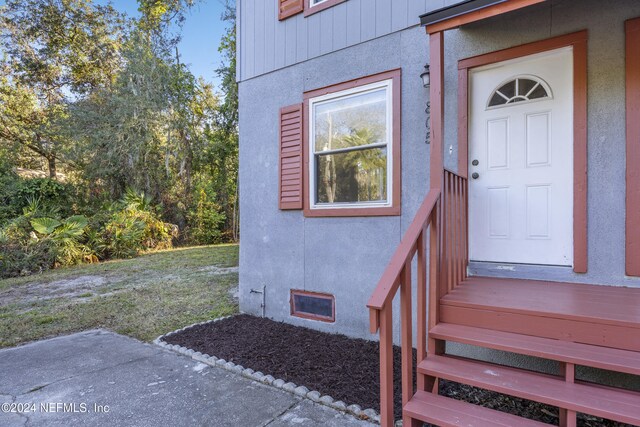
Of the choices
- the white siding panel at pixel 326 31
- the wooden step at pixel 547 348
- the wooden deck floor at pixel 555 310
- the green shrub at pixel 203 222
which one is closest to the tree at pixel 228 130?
the green shrub at pixel 203 222

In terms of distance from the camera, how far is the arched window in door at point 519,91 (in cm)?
272

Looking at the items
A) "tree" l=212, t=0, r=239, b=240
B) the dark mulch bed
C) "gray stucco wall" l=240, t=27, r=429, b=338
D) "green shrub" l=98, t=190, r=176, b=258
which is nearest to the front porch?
the dark mulch bed

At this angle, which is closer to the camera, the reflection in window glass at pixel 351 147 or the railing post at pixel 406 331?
the railing post at pixel 406 331

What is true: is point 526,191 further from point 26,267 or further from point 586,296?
point 26,267

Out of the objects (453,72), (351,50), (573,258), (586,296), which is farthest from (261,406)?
(351,50)

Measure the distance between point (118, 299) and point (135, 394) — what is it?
10.2 ft

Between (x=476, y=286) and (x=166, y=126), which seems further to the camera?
(x=166, y=126)

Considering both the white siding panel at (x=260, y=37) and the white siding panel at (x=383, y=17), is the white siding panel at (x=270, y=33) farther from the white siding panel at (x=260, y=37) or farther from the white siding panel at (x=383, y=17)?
the white siding panel at (x=383, y=17)

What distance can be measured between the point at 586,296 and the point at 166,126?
1117cm

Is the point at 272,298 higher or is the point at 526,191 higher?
the point at 526,191

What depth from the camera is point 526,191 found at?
2775mm

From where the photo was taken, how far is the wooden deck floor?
5.91 ft

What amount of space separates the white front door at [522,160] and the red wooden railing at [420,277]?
0.29m

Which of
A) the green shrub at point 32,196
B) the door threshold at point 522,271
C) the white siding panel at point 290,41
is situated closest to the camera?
the door threshold at point 522,271
